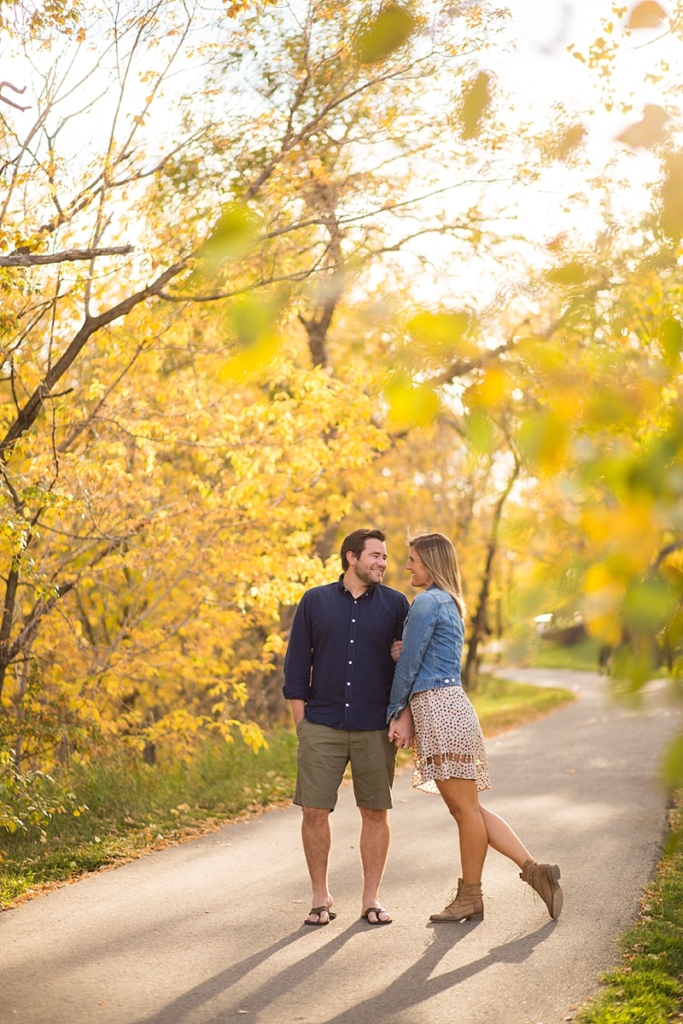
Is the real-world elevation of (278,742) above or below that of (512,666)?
below

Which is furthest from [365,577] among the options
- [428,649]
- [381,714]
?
[381,714]

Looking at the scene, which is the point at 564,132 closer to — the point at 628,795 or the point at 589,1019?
the point at 589,1019

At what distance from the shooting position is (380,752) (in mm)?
5715

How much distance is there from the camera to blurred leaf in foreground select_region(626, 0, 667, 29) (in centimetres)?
231

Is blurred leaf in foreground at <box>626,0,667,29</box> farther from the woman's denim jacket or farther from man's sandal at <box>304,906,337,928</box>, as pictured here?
man's sandal at <box>304,906,337,928</box>

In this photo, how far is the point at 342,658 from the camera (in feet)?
18.8

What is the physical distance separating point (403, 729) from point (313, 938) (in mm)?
1145

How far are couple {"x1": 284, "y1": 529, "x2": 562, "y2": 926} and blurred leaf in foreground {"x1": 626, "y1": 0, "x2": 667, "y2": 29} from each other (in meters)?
3.55

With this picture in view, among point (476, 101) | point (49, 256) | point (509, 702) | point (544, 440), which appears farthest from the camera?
point (509, 702)

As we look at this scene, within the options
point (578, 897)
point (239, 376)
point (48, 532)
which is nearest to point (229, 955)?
point (578, 897)

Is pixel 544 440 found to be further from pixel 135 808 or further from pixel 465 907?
pixel 135 808

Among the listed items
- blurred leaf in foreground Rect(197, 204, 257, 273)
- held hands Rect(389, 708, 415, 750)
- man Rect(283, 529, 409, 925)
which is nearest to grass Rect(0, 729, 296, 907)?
man Rect(283, 529, 409, 925)

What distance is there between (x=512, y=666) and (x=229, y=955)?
3896mm

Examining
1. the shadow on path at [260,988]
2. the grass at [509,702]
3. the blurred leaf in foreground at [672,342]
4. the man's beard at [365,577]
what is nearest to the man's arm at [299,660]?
the man's beard at [365,577]
